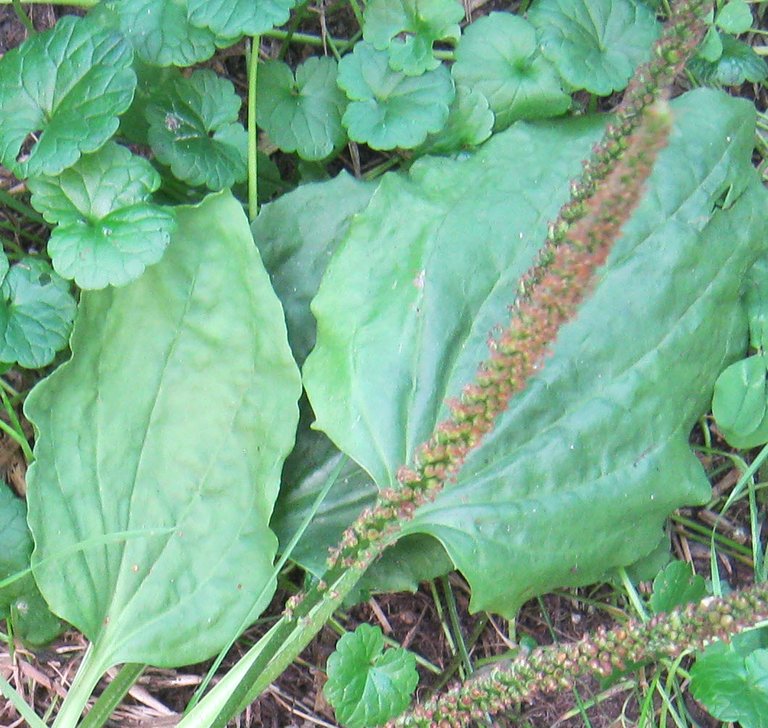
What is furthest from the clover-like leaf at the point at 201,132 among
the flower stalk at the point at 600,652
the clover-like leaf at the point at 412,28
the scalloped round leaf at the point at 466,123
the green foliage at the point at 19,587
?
the flower stalk at the point at 600,652

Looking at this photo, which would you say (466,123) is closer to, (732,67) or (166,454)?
(732,67)

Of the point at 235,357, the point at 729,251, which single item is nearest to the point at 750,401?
the point at 729,251

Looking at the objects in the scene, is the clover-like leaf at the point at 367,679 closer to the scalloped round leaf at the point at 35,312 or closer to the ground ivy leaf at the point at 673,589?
the ground ivy leaf at the point at 673,589

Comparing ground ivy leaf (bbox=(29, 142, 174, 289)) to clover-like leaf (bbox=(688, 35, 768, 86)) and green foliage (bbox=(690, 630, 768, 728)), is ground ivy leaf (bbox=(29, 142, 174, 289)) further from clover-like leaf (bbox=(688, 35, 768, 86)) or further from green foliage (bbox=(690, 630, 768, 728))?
green foliage (bbox=(690, 630, 768, 728))

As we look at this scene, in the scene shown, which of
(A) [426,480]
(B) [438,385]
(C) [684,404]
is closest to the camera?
(A) [426,480]

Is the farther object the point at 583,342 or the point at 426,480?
the point at 583,342

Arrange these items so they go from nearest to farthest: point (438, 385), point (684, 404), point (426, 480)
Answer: point (426, 480) → point (438, 385) → point (684, 404)

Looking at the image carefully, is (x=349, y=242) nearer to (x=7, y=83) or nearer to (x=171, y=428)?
(x=171, y=428)

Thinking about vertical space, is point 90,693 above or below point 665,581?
below

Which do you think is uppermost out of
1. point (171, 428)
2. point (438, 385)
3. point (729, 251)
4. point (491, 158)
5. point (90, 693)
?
point (491, 158)
